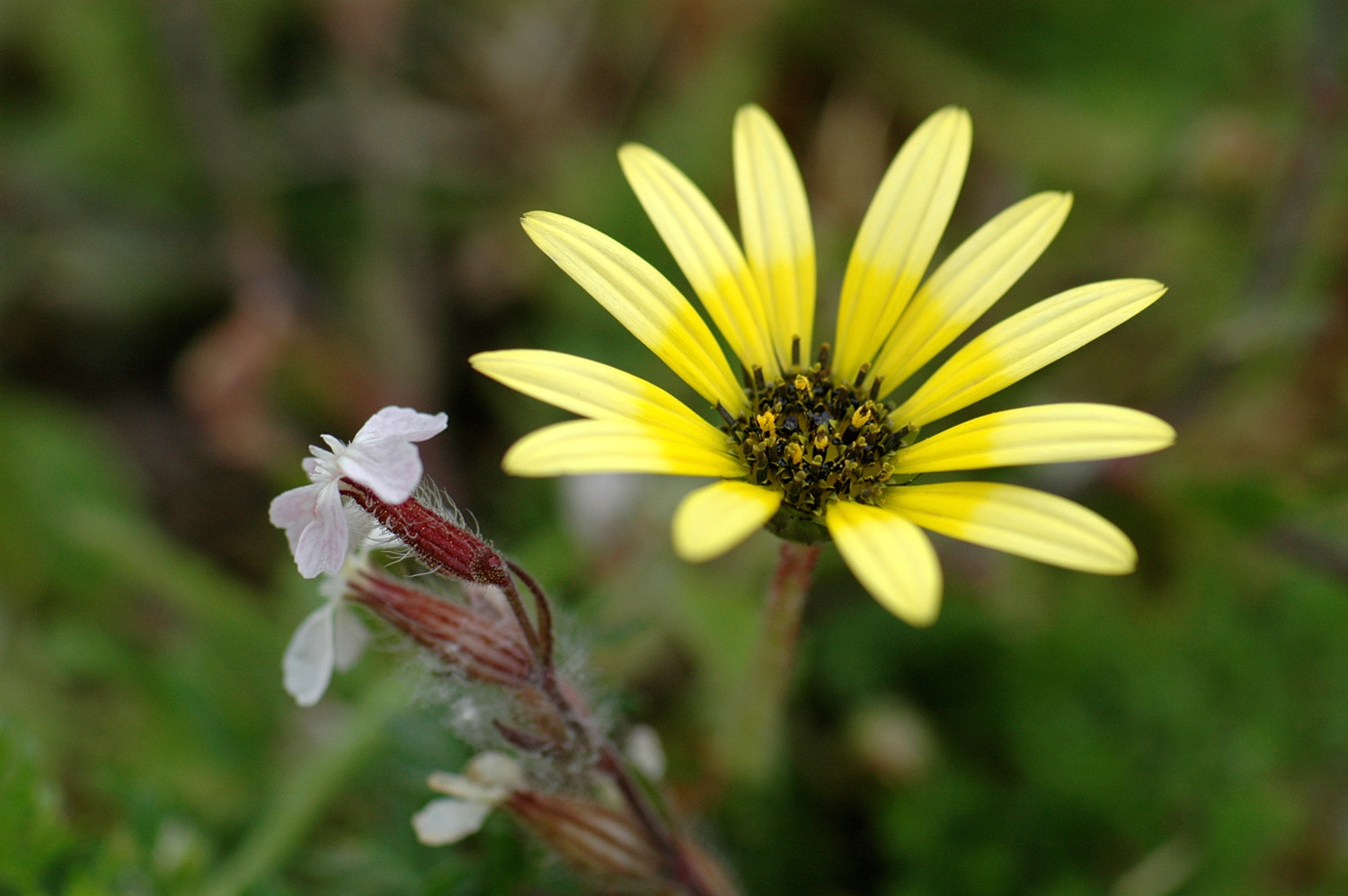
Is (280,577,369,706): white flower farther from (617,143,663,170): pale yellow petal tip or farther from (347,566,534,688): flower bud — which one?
(617,143,663,170): pale yellow petal tip

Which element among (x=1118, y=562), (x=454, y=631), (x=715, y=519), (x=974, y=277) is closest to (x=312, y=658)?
(x=454, y=631)

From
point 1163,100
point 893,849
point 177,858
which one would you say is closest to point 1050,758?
point 893,849

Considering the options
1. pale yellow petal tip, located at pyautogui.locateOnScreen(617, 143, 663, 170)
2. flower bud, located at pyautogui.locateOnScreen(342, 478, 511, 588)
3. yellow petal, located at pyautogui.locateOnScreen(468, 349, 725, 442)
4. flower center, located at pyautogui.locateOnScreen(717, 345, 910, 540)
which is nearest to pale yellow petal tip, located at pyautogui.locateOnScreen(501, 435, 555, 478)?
yellow petal, located at pyautogui.locateOnScreen(468, 349, 725, 442)

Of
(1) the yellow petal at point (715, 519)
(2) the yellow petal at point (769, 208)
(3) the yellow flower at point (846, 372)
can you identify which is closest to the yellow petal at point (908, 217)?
(3) the yellow flower at point (846, 372)

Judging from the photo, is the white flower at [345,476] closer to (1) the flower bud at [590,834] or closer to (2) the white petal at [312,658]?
(2) the white petal at [312,658]

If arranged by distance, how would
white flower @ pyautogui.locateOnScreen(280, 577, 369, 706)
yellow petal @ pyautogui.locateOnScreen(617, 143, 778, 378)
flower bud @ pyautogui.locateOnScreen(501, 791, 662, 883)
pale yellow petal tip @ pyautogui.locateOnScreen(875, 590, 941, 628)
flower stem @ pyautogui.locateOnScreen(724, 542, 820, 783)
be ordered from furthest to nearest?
1. yellow petal @ pyautogui.locateOnScreen(617, 143, 778, 378)
2. flower stem @ pyautogui.locateOnScreen(724, 542, 820, 783)
3. flower bud @ pyautogui.locateOnScreen(501, 791, 662, 883)
4. white flower @ pyautogui.locateOnScreen(280, 577, 369, 706)
5. pale yellow petal tip @ pyautogui.locateOnScreen(875, 590, 941, 628)

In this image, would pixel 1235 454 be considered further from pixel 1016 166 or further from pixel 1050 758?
pixel 1050 758

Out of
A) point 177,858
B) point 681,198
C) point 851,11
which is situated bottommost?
point 177,858
